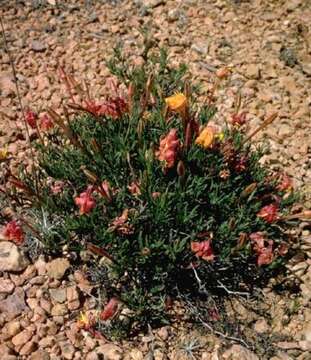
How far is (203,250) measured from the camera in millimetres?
3068

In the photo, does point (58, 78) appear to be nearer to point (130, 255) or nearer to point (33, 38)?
point (33, 38)

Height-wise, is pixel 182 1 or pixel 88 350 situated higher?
pixel 182 1

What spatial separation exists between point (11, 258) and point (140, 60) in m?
2.00

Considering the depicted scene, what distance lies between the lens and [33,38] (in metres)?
4.57

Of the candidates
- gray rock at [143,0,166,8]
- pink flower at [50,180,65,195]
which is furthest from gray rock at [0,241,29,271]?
gray rock at [143,0,166,8]

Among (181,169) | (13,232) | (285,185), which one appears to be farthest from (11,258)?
(285,185)

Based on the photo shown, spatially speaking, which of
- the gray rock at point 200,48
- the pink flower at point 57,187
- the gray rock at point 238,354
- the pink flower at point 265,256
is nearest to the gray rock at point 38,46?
the gray rock at point 200,48

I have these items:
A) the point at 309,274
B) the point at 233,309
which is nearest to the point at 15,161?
the point at 233,309

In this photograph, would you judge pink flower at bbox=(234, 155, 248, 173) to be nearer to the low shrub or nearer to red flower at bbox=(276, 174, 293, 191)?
the low shrub

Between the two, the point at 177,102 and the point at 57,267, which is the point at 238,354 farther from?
the point at 177,102

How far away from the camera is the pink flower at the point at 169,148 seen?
10.1 feet

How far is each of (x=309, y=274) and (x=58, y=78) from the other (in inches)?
89.1

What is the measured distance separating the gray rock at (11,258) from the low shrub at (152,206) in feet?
0.21

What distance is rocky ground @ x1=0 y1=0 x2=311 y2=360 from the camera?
3.08 m
